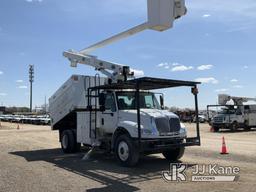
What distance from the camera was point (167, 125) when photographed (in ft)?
40.7

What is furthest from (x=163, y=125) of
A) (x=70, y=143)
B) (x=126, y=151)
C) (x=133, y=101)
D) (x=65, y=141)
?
(x=65, y=141)

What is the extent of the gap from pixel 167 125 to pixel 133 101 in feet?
6.19

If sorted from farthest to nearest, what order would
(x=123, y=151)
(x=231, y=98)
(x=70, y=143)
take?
(x=231, y=98), (x=70, y=143), (x=123, y=151)

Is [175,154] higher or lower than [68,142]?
lower

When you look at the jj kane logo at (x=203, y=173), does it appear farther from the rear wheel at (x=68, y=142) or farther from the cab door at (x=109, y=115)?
the rear wheel at (x=68, y=142)

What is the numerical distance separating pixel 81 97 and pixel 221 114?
74.0ft

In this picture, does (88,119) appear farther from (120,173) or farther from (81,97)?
(120,173)

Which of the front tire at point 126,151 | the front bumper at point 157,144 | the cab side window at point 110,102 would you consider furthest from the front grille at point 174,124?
the cab side window at point 110,102

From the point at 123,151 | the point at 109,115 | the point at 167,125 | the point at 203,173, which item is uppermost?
the point at 109,115

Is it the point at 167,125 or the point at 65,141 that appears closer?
the point at 167,125

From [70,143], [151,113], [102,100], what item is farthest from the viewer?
[70,143]

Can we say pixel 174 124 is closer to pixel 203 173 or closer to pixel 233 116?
pixel 203 173

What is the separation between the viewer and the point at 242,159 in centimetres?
1359

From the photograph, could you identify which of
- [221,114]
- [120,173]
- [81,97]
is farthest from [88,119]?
[221,114]
